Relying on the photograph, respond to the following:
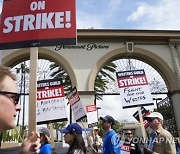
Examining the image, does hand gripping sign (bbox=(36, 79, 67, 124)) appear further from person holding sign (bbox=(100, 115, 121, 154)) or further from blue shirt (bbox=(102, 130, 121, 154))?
blue shirt (bbox=(102, 130, 121, 154))

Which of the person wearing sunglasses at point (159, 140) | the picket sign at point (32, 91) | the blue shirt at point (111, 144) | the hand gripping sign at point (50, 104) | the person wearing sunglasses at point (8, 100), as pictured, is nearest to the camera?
the person wearing sunglasses at point (8, 100)

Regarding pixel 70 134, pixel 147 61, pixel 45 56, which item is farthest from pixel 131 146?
pixel 45 56

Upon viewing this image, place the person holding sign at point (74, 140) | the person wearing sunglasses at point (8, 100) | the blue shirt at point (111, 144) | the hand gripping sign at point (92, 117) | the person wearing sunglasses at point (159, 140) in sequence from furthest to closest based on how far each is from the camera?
the hand gripping sign at point (92, 117)
the blue shirt at point (111, 144)
the person wearing sunglasses at point (159, 140)
the person holding sign at point (74, 140)
the person wearing sunglasses at point (8, 100)

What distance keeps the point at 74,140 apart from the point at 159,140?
1410mm

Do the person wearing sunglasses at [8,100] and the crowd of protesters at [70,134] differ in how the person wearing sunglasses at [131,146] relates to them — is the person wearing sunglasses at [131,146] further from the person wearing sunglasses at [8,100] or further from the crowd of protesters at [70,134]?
the person wearing sunglasses at [8,100]

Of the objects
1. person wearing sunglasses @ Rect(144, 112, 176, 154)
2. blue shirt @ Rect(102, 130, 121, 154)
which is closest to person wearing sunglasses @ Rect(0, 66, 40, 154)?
person wearing sunglasses @ Rect(144, 112, 176, 154)

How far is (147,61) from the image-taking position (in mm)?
15086

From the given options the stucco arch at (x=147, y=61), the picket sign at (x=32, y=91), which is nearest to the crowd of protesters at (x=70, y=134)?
the picket sign at (x=32, y=91)

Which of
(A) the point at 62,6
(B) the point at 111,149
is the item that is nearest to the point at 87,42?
(B) the point at 111,149

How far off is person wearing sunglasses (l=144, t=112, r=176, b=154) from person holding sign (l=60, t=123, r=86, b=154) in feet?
3.91

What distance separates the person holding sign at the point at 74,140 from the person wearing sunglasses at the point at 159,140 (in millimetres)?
1192

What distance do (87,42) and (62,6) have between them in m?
11.7

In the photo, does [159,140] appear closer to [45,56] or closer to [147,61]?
[45,56]

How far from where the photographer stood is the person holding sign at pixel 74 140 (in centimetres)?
352
